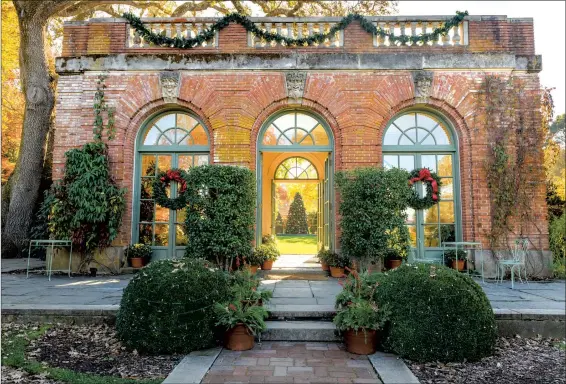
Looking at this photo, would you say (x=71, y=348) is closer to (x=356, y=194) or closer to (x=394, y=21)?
(x=356, y=194)

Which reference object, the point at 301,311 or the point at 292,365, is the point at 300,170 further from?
the point at 292,365

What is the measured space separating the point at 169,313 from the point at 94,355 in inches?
33.3

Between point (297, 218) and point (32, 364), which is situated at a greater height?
point (297, 218)

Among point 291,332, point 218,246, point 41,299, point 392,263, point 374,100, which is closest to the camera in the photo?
point 291,332

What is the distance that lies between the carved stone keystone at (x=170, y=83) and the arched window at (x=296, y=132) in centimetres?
200

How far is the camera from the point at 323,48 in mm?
8172

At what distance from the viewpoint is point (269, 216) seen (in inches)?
445

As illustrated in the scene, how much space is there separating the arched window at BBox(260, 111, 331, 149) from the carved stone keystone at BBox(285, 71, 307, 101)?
0.46 metres

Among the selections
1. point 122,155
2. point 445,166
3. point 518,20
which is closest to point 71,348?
point 122,155

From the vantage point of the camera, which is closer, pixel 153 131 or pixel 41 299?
A: pixel 41 299

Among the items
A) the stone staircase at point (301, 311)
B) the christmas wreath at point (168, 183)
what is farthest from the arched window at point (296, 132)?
the stone staircase at point (301, 311)

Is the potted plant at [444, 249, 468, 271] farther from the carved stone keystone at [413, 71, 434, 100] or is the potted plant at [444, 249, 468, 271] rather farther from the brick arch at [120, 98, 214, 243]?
the brick arch at [120, 98, 214, 243]

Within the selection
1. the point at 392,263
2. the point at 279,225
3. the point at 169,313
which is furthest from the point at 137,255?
the point at 279,225

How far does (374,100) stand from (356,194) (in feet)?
7.02
